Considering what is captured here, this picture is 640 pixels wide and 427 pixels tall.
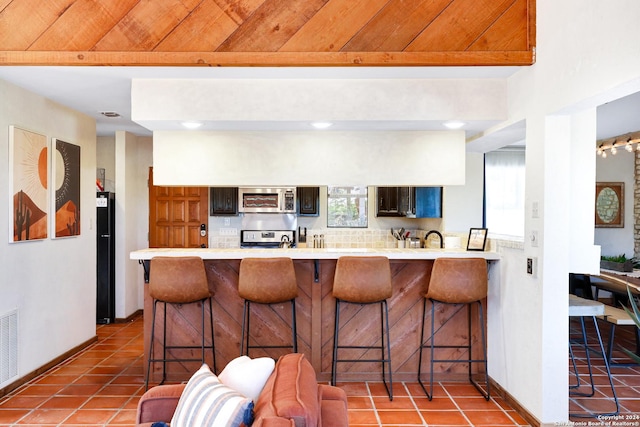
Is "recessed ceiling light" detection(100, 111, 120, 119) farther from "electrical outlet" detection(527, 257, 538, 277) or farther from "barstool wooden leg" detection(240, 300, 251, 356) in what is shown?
"electrical outlet" detection(527, 257, 538, 277)

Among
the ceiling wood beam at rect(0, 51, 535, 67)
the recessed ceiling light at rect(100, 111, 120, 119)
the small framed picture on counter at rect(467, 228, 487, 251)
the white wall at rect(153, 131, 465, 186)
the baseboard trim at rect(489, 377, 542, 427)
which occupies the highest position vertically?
the ceiling wood beam at rect(0, 51, 535, 67)

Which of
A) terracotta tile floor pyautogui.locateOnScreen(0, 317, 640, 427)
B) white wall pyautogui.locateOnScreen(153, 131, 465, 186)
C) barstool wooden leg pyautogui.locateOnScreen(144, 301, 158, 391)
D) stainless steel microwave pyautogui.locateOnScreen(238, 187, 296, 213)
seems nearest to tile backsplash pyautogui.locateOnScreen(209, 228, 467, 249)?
stainless steel microwave pyautogui.locateOnScreen(238, 187, 296, 213)

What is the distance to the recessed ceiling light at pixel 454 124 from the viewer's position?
3688 millimetres

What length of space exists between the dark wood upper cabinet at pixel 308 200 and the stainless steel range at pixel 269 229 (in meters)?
0.19

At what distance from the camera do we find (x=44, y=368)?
4.05m

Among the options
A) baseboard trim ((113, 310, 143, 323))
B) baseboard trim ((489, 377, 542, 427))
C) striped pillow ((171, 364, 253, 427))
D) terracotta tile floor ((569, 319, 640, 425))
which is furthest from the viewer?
baseboard trim ((113, 310, 143, 323))

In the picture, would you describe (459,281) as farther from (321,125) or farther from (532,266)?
(321,125)

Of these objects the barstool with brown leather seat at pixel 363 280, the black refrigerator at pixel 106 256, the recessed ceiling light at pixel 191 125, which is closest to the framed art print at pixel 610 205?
the barstool with brown leather seat at pixel 363 280

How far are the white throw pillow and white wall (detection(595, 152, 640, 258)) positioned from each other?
677 cm

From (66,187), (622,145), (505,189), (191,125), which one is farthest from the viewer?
(505,189)

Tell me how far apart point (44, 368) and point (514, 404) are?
3.86 metres

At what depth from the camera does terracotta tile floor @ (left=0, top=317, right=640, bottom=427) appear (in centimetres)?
315

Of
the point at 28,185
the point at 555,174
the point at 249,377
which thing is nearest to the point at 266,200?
the point at 28,185

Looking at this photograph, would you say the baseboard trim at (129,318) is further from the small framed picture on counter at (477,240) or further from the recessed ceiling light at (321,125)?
the small framed picture on counter at (477,240)
